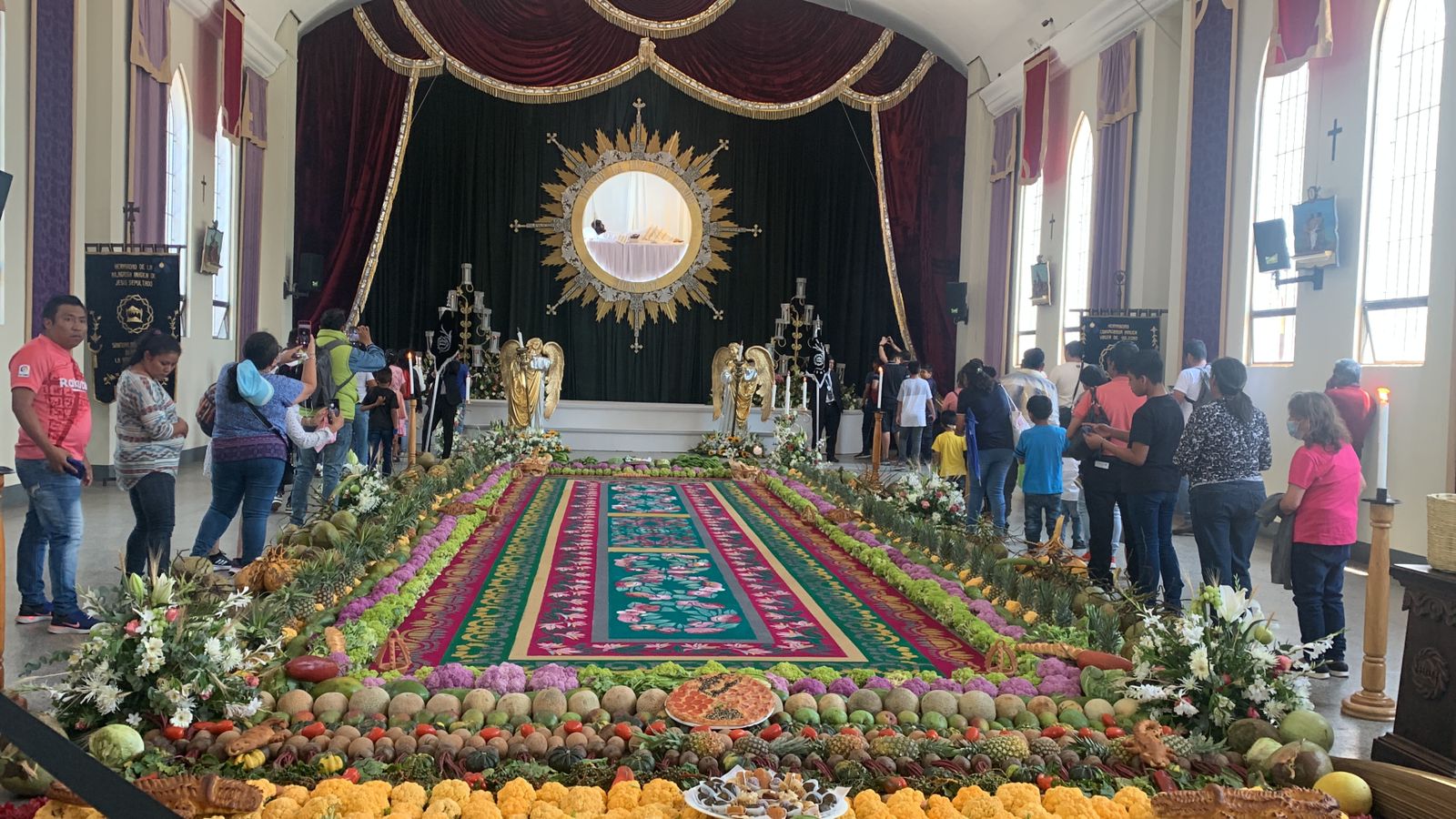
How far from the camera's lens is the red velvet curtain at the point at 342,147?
1792 cm

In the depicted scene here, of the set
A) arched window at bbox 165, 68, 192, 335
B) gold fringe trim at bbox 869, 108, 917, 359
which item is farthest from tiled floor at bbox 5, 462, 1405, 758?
gold fringe trim at bbox 869, 108, 917, 359

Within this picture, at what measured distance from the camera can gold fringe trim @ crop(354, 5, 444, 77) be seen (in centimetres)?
1788

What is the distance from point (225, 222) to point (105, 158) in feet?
12.6

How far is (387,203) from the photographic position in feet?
59.4

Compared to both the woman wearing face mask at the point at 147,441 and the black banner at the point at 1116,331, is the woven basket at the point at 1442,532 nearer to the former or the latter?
the woman wearing face mask at the point at 147,441

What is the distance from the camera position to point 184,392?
1334 centimetres

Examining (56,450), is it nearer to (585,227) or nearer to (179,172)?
(179,172)

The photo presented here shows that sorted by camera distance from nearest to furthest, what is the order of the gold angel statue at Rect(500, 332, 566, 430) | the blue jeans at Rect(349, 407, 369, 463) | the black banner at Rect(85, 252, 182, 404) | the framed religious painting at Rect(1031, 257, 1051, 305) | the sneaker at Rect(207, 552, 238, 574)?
1. the sneaker at Rect(207, 552, 238, 574)
2. the blue jeans at Rect(349, 407, 369, 463)
3. the black banner at Rect(85, 252, 182, 404)
4. the gold angel statue at Rect(500, 332, 566, 430)
5. the framed religious painting at Rect(1031, 257, 1051, 305)

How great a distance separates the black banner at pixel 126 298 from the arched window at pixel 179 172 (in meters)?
2.32

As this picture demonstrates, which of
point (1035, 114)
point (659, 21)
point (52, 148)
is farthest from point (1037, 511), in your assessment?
point (659, 21)

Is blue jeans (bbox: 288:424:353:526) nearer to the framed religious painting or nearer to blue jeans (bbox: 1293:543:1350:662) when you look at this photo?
blue jeans (bbox: 1293:543:1350:662)

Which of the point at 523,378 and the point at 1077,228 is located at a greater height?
the point at 1077,228

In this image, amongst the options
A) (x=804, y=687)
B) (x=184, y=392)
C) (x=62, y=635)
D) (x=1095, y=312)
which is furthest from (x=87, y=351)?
(x=1095, y=312)

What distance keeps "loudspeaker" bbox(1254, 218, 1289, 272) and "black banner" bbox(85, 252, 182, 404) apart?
10.0m
